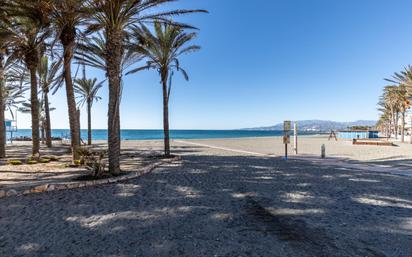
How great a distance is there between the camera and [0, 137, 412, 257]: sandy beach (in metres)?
3.06

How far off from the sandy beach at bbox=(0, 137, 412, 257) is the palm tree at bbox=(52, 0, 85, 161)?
5.35m

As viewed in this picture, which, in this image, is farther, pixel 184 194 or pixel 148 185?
pixel 148 185

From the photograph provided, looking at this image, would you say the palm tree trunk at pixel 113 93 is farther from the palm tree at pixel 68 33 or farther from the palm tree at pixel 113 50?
the palm tree at pixel 68 33

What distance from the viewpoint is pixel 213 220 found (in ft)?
13.1

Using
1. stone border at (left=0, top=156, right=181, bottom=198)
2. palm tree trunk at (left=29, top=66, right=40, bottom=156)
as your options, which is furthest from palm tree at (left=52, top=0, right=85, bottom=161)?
stone border at (left=0, top=156, right=181, bottom=198)

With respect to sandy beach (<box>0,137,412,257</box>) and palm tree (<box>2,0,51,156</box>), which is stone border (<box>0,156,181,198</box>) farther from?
→ palm tree (<box>2,0,51,156</box>)

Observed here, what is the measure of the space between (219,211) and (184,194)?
4.63 feet

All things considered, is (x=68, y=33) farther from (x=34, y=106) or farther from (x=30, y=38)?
(x=34, y=106)

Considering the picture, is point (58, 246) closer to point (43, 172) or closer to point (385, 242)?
point (385, 242)

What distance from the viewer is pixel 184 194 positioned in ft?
18.4

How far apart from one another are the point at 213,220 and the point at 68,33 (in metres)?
9.73

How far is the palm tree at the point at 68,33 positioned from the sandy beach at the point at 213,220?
535cm

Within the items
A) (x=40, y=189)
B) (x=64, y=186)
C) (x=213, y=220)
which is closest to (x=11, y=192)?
(x=40, y=189)

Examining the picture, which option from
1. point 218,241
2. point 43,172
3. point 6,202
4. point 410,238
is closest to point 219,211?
point 218,241
